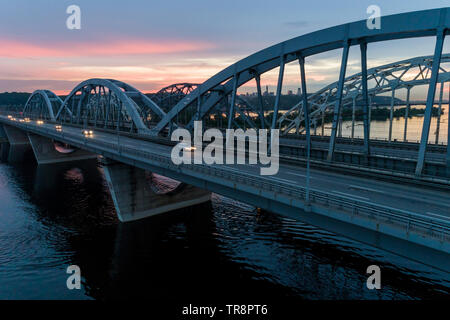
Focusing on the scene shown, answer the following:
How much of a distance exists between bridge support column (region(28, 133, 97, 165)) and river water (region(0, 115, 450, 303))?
38.6 metres

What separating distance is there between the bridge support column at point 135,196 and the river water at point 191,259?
65.0 inches

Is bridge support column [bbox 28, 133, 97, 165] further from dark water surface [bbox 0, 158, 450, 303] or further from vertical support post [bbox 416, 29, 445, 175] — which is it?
vertical support post [bbox 416, 29, 445, 175]

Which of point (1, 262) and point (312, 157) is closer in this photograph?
point (1, 262)

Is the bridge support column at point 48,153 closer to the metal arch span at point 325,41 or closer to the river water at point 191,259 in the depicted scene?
the river water at point 191,259

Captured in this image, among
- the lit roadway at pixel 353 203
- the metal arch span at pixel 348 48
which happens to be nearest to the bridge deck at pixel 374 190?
the lit roadway at pixel 353 203

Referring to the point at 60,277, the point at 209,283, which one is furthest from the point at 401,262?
the point at 60,277

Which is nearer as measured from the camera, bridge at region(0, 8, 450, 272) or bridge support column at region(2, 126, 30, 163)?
bridge at region(0, 8, 450, 272)

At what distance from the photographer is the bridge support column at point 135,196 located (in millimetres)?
42719

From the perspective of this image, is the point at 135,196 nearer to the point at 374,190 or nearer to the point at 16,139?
the point at 374,190

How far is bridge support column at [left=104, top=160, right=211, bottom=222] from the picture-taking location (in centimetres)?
4272

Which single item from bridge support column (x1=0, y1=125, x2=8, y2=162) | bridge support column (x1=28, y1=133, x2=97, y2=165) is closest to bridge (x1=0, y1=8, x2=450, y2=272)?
bridge support column (x1=28, y1=133, x2=97, y2=165)
